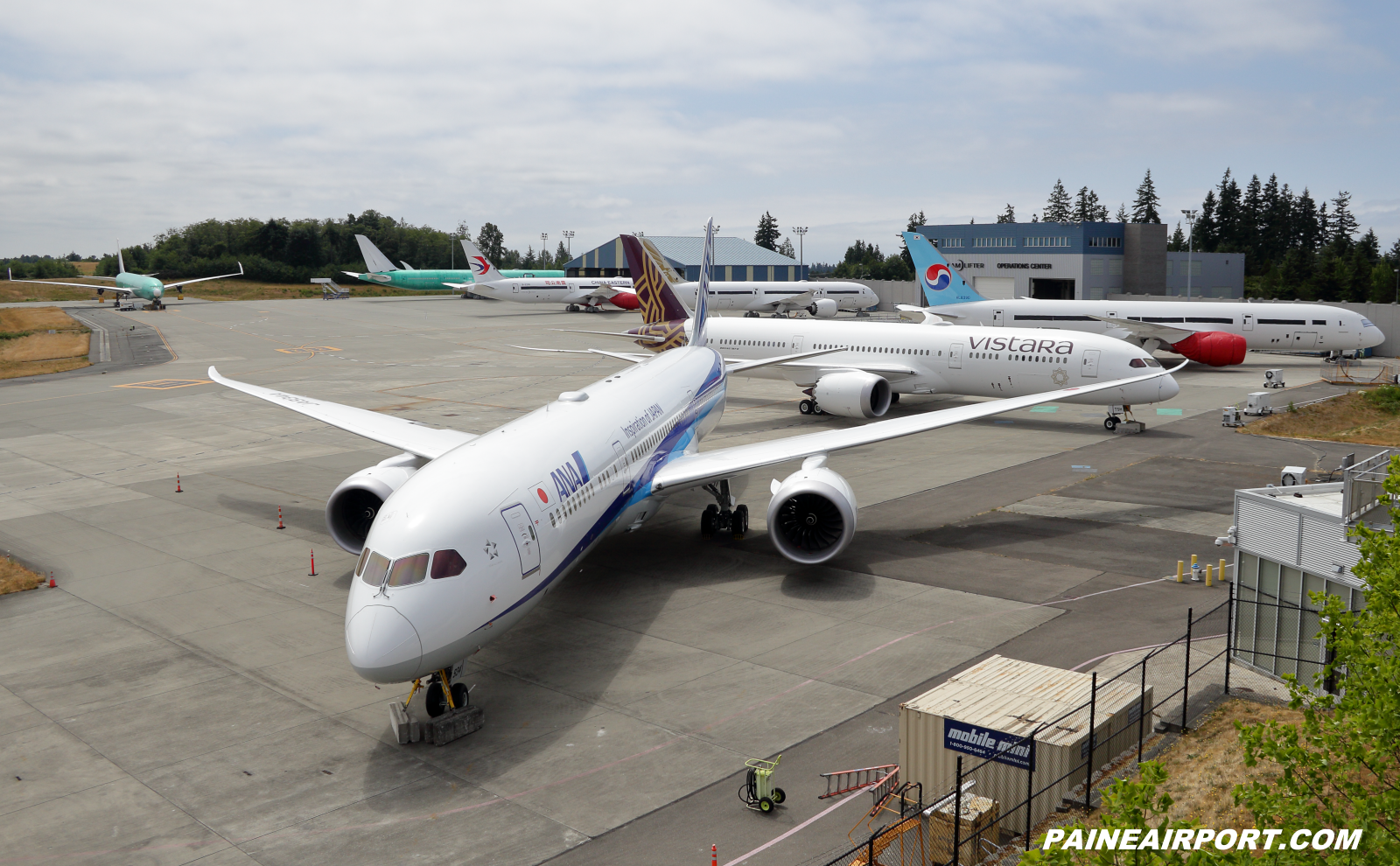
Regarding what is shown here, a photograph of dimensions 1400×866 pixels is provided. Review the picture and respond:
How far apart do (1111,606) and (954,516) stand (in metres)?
7.32

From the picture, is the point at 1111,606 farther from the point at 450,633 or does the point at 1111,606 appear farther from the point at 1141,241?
the point at 1141,241

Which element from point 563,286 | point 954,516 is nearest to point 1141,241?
point 563,286

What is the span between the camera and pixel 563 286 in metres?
119

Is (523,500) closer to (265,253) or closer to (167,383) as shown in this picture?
(167,383)

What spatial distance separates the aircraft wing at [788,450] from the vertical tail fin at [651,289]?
60.7 ft

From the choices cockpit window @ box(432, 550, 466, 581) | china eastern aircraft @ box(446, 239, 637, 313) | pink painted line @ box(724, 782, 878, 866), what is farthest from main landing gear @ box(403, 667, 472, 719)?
china eastern aircraft @ box(446, 239, 637, 313)

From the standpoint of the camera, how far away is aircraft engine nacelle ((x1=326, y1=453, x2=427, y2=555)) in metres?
21.4

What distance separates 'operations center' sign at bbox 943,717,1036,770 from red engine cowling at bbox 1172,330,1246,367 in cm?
5187

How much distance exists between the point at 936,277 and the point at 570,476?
5483cm

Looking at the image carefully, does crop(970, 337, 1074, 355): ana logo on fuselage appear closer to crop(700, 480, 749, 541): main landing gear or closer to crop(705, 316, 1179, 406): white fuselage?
crop(705, 316, 1179, 406): white fuselage

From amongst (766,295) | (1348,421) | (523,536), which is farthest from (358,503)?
(766,295)

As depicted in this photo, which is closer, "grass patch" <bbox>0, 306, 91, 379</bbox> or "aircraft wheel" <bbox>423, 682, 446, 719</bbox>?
"aircraft wheel" <bbox>423, 682, 446, 719</bbox>

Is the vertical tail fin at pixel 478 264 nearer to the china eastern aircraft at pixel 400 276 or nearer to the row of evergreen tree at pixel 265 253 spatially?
the china eastern aircraft at pixel 400 276

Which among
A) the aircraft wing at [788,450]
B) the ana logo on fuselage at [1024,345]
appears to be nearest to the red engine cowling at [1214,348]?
the ana logo on fuselage at [1024,345]
